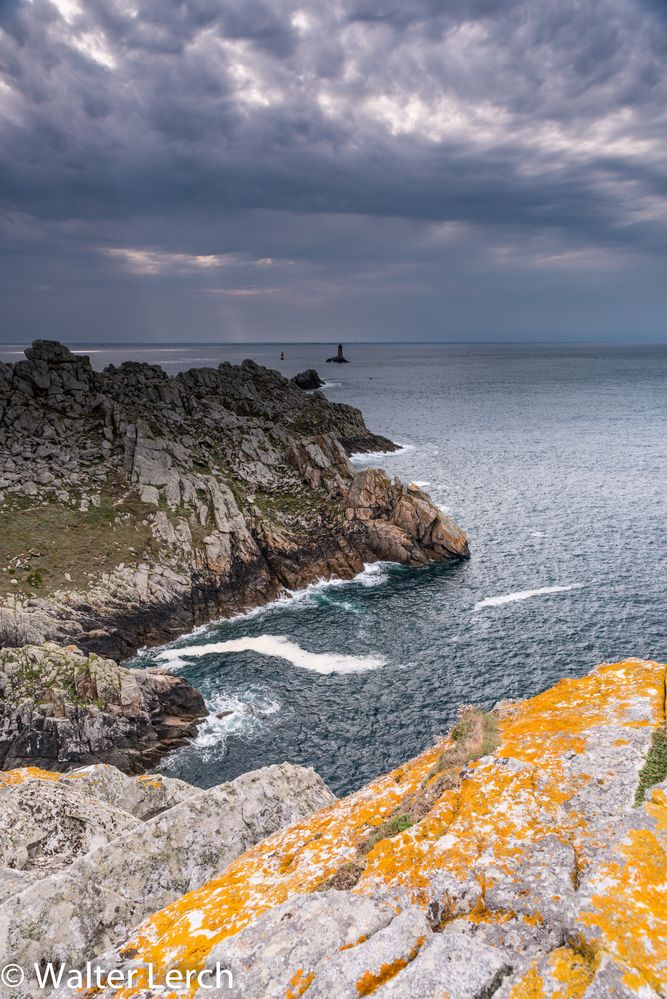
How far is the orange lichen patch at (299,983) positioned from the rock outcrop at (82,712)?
100 feet

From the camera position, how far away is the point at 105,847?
12422mm

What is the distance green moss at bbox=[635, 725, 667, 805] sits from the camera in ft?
34.0

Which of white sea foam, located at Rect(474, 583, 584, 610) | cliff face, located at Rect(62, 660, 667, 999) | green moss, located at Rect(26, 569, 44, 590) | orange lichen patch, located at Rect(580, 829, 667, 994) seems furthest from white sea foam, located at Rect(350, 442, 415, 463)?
orange lichen patch, located at Rect(580, 829, 667, 994)

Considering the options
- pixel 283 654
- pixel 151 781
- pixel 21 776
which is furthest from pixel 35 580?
pixel 151 781

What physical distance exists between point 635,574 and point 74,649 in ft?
174

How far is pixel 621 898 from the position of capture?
8.27 meters

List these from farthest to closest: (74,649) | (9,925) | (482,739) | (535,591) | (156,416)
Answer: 1. (156,416)
2. (535,591)
3. (74,649)
4. (482,739)
5. (9,925)

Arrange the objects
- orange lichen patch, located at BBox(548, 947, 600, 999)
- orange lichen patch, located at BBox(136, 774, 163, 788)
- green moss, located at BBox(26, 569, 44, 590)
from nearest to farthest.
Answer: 1. orange lichen patch, located at BBox(548, 947, 600, 999)
2. orange lichen patch, located at BBox(136, 774, 163, 788)
3. green moss, located at BBox(26, 569, 44, 590)

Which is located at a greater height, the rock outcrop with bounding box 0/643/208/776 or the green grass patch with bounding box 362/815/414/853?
the green grass patch with bounding box 362/815/414/853

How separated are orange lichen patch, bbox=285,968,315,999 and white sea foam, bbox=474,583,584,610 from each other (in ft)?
157

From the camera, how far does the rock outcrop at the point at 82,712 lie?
3416 centimetres

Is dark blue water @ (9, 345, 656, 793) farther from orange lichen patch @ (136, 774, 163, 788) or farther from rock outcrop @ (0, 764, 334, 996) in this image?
rock outcrop @ (0, 764, 334, 996)

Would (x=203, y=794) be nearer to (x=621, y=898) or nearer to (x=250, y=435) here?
(x=621, y=898)

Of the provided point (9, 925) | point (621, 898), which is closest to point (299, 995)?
point (621, 898)
